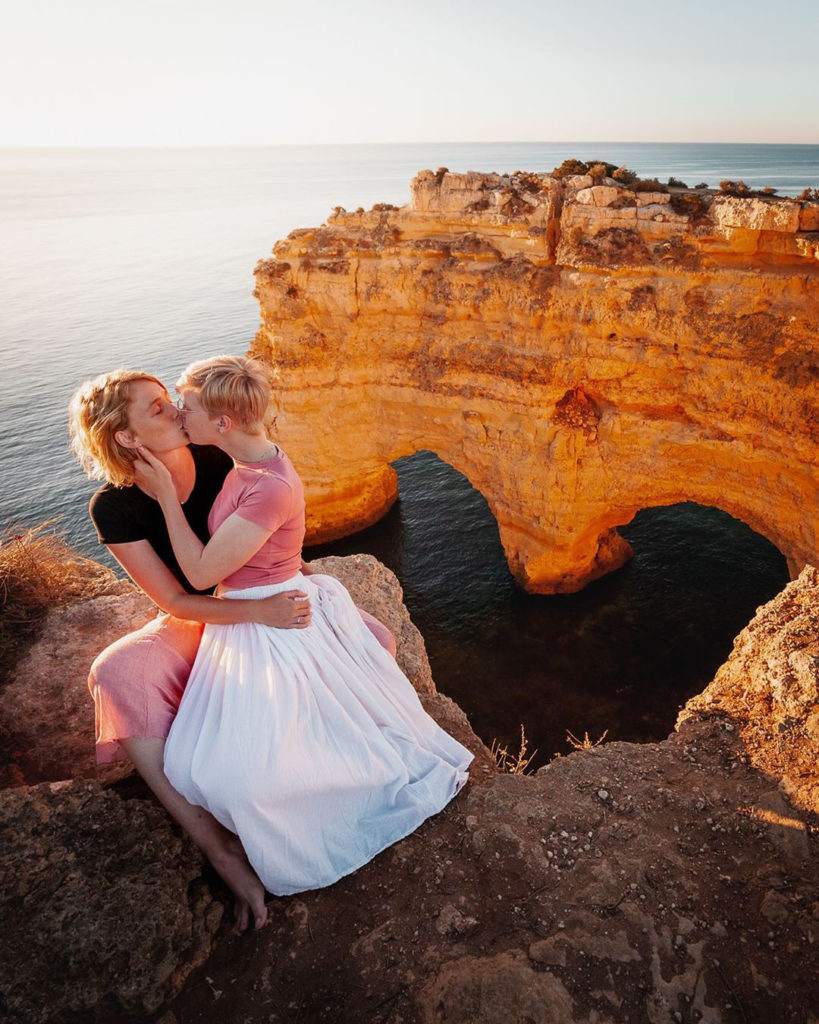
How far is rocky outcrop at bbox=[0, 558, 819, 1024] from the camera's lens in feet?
9.37

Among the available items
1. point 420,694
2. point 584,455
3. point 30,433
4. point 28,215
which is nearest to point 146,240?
point 28,215

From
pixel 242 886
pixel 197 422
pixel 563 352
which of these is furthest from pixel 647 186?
pixel 242 886

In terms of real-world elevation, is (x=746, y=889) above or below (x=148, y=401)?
below

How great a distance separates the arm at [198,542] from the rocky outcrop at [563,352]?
1026cm

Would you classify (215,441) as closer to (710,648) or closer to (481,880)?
(481,880)

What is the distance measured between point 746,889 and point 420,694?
9.70 feet

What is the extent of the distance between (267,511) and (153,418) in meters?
0.90

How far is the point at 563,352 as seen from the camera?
1249 centimetres

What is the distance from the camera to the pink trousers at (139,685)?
3453 millimetres

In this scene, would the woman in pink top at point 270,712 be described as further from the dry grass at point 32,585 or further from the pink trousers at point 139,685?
the dry grass at point 32,585

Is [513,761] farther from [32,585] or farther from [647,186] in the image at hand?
[647,186]

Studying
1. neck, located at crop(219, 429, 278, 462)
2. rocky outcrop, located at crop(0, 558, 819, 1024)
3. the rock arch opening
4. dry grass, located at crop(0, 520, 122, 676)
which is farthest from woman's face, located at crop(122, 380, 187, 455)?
the rock arch opening

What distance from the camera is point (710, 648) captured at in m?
13.4

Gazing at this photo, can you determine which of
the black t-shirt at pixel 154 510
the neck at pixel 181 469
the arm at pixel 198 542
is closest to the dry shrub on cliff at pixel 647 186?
the black t-shirt at pixel 154 510
